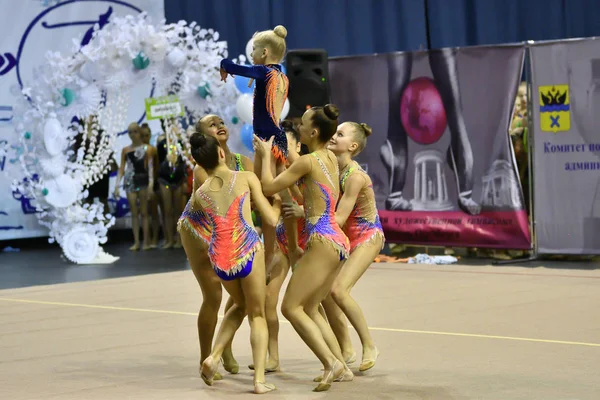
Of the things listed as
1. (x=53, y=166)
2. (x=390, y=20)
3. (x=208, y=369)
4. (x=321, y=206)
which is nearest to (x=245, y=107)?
(x=53, y=166)

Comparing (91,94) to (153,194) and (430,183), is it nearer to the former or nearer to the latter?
(153,194)

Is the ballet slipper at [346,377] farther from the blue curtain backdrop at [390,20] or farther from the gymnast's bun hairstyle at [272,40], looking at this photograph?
the blue curtain backdrop at [390,20]

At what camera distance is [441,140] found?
11664 millimetres

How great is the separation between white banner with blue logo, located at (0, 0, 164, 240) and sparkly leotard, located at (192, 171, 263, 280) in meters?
9.56

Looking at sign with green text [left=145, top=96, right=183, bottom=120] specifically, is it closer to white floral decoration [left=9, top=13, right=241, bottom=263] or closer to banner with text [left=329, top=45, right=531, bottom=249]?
white floral decoration [left=9, top=13, right=241, bottom=263]

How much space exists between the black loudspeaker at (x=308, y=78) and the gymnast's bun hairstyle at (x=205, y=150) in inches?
253

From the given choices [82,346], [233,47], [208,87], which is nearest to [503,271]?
[208,87]

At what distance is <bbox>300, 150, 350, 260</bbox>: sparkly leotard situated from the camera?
17.6 feet

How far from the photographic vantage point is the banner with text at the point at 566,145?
1063 cm

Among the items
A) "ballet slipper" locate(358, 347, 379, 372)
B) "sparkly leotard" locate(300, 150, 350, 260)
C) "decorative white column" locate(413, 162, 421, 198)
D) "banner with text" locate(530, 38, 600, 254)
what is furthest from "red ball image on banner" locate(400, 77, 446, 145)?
"sparkly leotard" locate(300, 150, 350, 260)

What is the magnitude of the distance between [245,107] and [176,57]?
110 centimetres

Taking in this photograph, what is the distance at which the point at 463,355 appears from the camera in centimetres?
612

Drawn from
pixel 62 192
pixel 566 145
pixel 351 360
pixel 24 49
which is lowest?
pixel 351 360

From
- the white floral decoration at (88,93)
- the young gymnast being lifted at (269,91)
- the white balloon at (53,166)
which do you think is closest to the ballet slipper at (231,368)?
the young gymnast being lifted at (269,91)
